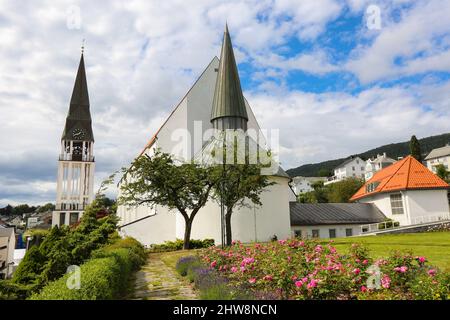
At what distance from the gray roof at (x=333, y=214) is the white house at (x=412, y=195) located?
1.56 meters

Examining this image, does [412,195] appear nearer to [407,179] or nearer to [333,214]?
[407,179]

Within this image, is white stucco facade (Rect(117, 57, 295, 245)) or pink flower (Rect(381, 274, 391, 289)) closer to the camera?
pink flower (Rect(381, 274, 391, 289))

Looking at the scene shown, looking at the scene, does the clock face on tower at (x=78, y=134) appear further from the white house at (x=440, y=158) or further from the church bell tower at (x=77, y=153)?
the white house at (x=440, y=158)

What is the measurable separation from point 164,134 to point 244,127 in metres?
8.08


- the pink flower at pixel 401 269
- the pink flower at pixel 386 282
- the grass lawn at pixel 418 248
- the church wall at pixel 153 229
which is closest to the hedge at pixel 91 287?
the pink flower at pixel 386 282

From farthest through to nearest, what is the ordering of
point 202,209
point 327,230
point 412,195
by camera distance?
point 327,230, point 412,195, point 202,209

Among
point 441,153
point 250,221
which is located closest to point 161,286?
point 250,221

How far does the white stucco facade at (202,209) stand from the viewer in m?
26.0

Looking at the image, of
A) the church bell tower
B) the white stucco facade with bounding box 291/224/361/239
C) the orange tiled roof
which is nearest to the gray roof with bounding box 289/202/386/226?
the white stucco facade with bounding box 291/224/361/239

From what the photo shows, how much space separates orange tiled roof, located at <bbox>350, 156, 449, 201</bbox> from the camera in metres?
36.4

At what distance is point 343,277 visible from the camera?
21.9 ft

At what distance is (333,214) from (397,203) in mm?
7102

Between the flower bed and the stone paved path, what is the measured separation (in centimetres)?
154

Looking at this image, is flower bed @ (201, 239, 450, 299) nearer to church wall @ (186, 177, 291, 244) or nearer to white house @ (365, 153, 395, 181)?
church wall @ (186, 177, 291, 244)
